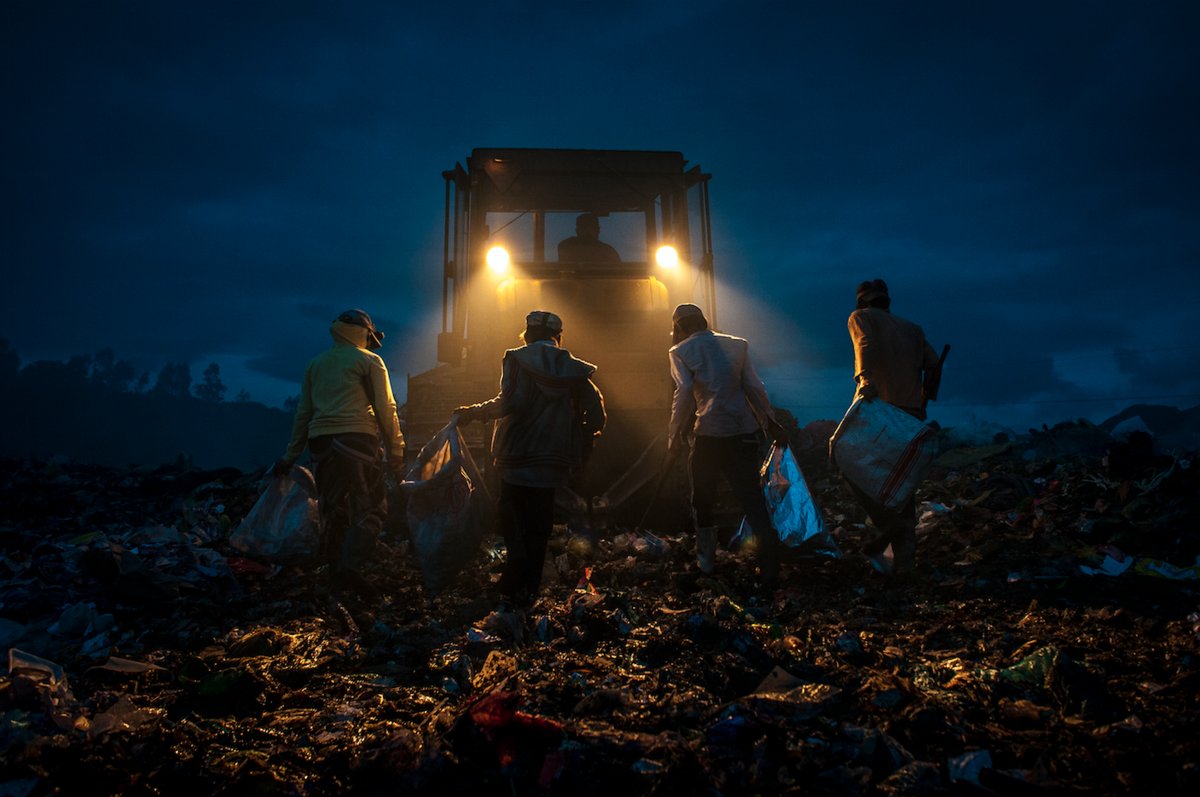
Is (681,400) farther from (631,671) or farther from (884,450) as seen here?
A: (631,671)

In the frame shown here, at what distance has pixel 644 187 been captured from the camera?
302 inches

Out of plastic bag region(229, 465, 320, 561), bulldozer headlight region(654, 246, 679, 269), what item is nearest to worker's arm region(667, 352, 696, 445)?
plastic bag region(229, 465, 320, 561)

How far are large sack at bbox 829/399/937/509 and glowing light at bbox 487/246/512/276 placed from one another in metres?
4.49

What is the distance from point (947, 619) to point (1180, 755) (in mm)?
1405

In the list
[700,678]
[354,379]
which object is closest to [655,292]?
[354,379]

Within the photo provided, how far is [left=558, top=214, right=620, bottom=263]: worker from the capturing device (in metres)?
7.41

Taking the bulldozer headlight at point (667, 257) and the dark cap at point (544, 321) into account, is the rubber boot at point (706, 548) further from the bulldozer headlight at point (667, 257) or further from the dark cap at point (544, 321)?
the bulldozer headlight at point (667, 257)

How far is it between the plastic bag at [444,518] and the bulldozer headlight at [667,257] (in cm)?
424

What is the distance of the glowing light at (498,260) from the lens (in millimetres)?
7281

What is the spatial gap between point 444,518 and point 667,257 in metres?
4.65

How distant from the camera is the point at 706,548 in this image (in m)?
4.29

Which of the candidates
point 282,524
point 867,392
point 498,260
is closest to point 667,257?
point 498,260

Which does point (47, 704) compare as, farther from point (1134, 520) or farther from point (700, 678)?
point (1134, 520)

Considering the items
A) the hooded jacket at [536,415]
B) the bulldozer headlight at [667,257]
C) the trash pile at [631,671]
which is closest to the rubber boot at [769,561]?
the trash pile at [631,671]
